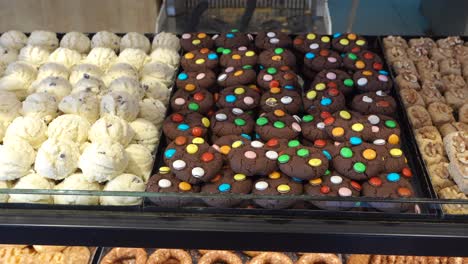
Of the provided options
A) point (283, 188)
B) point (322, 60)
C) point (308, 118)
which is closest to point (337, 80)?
point (322, 60)

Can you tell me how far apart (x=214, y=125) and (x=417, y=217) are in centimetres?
64

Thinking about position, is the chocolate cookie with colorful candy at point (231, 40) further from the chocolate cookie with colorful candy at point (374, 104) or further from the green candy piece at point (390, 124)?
the green candy piece at point (390, 124)

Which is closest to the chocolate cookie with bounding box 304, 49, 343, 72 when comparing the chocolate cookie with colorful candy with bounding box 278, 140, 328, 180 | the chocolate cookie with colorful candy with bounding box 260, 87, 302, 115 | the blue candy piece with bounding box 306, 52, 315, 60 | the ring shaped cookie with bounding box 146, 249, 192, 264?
the blue candy piece with bounding box 306, 52, 315, 60

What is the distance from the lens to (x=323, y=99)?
1.52 metres

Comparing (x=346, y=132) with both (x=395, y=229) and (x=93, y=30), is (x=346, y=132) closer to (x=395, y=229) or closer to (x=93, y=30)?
(x=395, y=229)

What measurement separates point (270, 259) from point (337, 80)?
67 cm

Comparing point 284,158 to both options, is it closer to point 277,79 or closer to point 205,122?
point 205,122

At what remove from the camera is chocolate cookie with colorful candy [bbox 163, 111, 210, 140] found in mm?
1410

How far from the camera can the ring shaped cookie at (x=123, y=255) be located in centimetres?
169

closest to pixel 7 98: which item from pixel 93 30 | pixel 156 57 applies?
pixel 156 57

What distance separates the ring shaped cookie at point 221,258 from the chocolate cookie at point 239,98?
21.1 inches

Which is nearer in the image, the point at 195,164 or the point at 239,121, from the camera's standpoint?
the point at 195,164

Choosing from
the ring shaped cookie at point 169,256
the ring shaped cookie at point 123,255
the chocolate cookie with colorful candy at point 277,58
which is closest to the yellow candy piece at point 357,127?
the chocolate cookie with colorful candy at point 277,58

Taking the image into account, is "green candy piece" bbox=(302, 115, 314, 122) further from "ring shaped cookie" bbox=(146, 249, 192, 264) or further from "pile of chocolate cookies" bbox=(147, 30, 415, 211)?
"ring shaped cookie" bbox=(146, 249, 192, 264)
